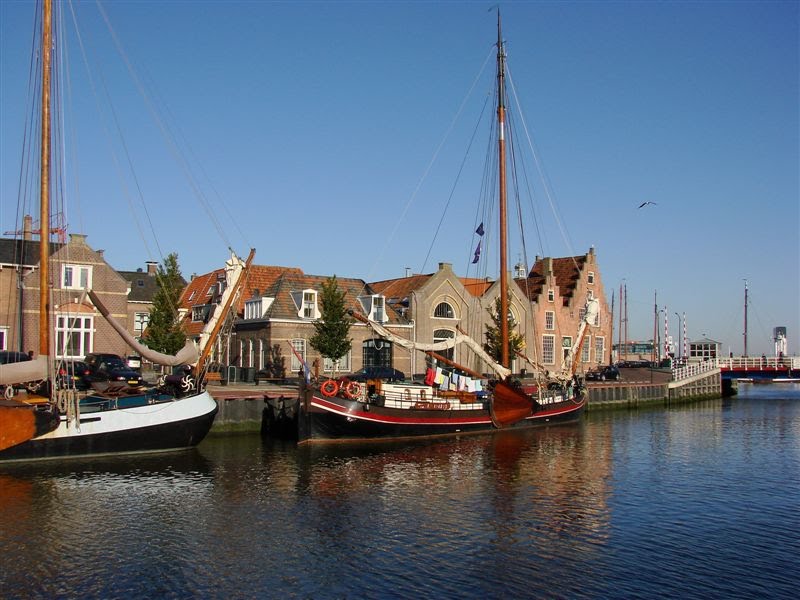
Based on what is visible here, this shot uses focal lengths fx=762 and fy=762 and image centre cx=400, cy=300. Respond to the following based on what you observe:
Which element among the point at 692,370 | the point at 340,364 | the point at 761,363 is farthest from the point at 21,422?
the point at 761,363

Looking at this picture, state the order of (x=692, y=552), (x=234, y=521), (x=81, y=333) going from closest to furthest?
(x=692, y=552) < (x=234, y=521) < (x=81, y=333)

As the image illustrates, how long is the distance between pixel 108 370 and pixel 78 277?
41.9ft

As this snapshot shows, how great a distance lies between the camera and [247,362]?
58.2m

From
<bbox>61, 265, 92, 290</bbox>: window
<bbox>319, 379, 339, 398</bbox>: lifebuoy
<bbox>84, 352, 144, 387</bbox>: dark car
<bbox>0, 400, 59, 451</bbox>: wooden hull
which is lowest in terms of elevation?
<bbox>0, 400, 59, 451</bbox>: wooden hull

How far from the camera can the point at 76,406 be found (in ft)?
101

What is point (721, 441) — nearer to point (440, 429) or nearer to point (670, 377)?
point (440, 429)

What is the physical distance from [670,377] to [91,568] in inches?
2699

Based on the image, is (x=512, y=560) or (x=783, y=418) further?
(x=783, y=418)

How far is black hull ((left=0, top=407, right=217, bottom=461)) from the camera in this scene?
98.5ft

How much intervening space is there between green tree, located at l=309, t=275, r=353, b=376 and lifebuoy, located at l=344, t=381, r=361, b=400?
13857 mm

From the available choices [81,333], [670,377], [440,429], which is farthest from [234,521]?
[670,377]

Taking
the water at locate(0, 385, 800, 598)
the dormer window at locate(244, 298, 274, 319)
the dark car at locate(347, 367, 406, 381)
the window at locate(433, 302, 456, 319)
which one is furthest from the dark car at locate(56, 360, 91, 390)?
the window at locate(433, 302, 456, 319)

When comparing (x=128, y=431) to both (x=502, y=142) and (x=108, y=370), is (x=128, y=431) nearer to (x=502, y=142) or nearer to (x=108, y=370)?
(x=108, y=370)

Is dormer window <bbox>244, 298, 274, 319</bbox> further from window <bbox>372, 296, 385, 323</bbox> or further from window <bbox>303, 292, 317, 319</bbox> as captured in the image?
window <bbox>372, 296, 385, 323</bbox>
